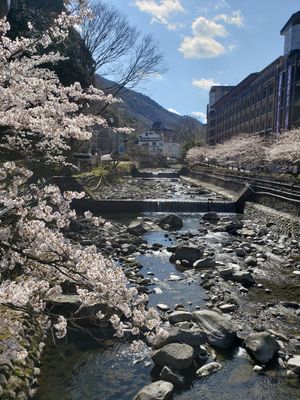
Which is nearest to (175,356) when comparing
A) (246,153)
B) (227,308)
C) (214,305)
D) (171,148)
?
Result: (227,308)

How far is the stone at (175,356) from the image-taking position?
5.30 m

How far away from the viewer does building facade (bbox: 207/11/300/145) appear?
4319cm

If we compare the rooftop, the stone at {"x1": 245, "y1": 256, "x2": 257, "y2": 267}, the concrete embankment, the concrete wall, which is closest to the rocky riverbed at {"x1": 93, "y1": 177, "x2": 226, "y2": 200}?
the concrete embankment

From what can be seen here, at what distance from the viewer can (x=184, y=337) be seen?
19.1ft

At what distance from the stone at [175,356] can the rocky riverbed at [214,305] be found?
0.01 m

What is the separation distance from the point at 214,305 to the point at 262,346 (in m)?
2.07

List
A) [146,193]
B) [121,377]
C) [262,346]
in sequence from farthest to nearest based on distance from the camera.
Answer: [146,193]
[262,346]
[121,377]

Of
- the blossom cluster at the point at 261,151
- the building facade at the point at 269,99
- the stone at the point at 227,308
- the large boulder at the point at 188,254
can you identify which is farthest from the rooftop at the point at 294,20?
the stone at the point at 227,308

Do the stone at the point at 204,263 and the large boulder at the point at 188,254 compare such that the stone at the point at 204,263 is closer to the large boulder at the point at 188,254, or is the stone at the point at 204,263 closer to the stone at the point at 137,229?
the large boulder at the point at 188,254

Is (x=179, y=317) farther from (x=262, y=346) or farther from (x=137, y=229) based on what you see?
(x=137, y=229)

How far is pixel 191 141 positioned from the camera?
71.0 meters

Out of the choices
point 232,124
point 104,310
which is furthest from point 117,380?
point 232,124

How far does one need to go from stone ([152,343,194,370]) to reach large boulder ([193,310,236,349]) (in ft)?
2.38

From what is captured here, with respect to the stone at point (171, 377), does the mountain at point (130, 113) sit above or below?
above
